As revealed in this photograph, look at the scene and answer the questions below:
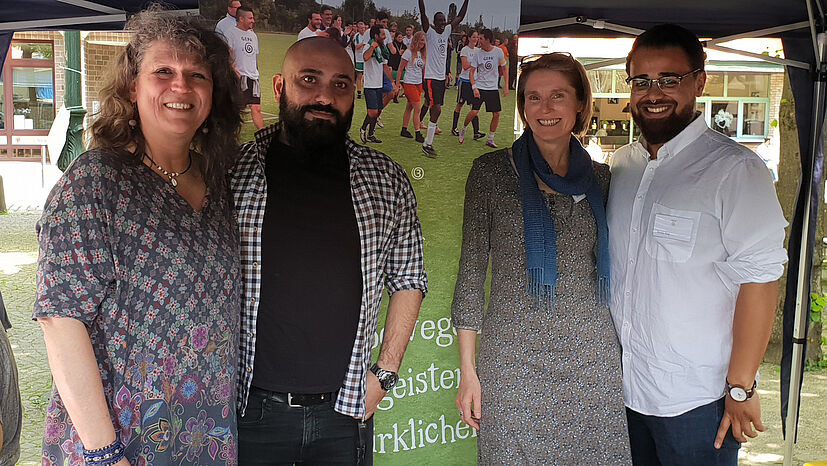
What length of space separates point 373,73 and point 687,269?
4.24ft

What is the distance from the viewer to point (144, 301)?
1692mm

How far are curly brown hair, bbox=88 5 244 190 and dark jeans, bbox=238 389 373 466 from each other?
0.66m

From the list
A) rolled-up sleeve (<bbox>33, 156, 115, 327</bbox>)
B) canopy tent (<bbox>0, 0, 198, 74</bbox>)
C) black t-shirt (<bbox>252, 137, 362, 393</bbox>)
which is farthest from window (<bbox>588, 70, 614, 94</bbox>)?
rolled-up sleeve (<bbox>33, 156, 115, 327</bbox>)

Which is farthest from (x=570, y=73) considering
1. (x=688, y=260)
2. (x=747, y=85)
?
(x=747, y=85)

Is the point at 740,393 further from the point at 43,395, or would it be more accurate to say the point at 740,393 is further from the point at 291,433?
the point at 43,395

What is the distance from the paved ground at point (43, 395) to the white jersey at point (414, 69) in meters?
3.62

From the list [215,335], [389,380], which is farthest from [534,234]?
[215,335]

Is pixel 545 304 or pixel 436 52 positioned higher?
pixel 436 52

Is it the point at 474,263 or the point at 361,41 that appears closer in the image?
the point at 474,263

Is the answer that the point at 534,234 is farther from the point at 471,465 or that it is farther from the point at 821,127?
the point at 821,127

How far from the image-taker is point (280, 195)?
209 centimetres

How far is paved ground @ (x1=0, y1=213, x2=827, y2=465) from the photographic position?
4.89 m

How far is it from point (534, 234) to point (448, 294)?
28.1 inches

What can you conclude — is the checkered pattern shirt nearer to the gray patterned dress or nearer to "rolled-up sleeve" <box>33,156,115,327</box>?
the gray patterned dress
